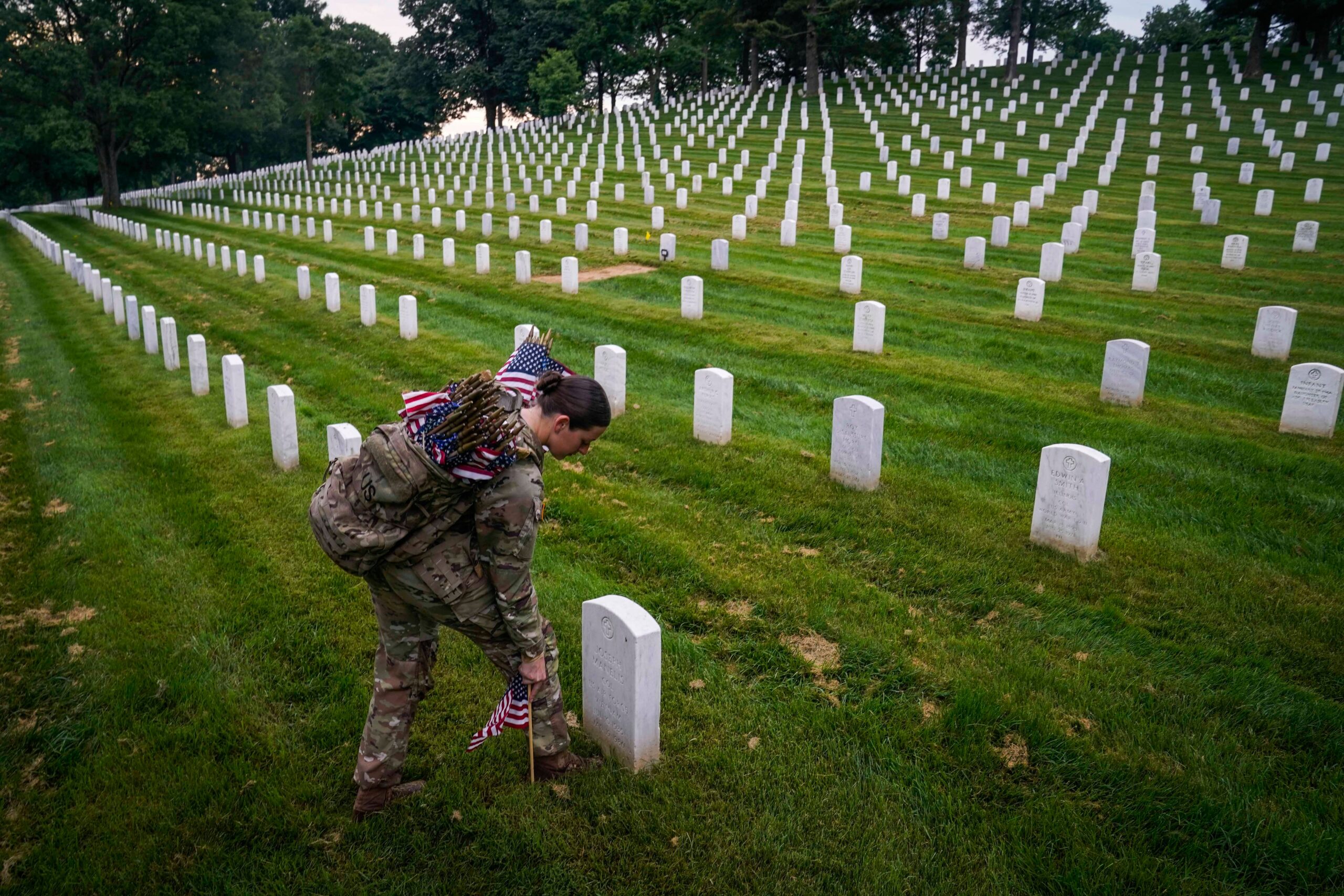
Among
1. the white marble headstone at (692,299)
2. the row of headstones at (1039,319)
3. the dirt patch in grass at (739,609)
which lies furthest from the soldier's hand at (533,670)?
the white marble headstone at (692,299)

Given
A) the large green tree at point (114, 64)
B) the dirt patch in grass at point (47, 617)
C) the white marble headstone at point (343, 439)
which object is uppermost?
the large green tree at point (114, 64)

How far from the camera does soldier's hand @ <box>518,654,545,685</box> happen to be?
3.75m

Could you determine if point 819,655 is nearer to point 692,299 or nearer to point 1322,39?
point 692,299

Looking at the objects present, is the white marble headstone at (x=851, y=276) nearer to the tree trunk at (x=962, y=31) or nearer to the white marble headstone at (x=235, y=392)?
the white marble headstone at (x=235, y=392)

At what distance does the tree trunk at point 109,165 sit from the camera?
4834 cm

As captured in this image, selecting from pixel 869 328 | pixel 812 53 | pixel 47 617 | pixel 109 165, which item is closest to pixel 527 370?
pixel 47 617

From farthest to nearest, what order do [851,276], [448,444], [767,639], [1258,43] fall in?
[1258,43] → [851,276] → [767,639] → [448,444]

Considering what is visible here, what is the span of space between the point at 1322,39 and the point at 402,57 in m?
68.4

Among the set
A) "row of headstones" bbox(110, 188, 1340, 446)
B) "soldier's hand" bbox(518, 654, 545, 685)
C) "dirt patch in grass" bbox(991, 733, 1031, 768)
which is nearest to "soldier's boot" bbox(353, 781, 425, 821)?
"soldier's hand" bbox(518, 654, 545, 685)

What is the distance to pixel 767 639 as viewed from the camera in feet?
17.7

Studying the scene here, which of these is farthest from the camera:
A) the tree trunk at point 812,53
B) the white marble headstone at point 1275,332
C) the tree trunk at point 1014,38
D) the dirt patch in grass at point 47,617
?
the tree trunk at point 812,53

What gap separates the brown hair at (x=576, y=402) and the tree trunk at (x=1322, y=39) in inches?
2110

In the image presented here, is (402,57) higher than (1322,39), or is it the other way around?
(402,57)

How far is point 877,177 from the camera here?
28.1 metres
